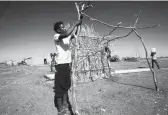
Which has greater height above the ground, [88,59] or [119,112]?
[88,59]

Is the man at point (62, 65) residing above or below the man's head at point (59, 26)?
below

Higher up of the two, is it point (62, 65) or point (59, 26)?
point (59, 26)

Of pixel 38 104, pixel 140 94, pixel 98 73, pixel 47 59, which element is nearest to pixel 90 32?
pixel 98 73

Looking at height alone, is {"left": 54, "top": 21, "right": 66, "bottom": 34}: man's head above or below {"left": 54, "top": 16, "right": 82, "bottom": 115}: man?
above

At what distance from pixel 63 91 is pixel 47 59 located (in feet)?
140

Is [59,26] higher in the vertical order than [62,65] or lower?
higher

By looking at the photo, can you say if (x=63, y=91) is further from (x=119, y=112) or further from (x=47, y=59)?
(x=47, y=59)

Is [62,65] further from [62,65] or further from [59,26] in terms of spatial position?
[59,26]

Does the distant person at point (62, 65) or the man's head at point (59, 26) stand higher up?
the man's head at point (59, 26)

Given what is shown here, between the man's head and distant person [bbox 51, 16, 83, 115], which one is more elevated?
the man's head

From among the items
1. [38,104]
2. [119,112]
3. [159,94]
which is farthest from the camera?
[159,94]

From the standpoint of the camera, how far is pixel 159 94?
15.9 feet

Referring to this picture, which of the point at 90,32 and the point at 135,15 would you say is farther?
the point at 90,32

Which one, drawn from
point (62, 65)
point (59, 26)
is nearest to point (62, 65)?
point (62, 65)
